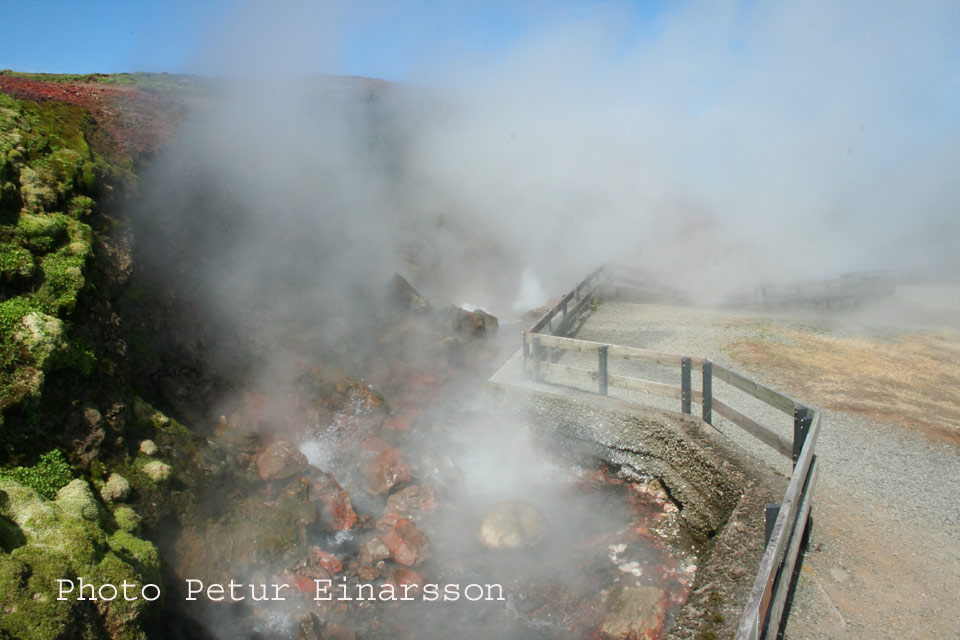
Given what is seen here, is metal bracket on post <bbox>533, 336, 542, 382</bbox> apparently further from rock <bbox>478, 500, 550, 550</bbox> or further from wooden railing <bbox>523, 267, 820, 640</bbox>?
rock <bbox>478, 500, 550, 550</bbox>

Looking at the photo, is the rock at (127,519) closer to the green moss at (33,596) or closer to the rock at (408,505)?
the green moss at (33,596)

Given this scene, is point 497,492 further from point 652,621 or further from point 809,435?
point 809,435

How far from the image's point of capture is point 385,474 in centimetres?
743

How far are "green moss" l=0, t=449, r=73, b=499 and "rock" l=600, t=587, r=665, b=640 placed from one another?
16.4 feet

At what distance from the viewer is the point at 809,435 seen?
15.5 feet

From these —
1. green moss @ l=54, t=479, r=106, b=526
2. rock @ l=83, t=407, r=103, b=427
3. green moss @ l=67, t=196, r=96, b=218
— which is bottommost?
green moss @ l=54, t=479, r=106, b=526

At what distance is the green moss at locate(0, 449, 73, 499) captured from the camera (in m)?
4.61

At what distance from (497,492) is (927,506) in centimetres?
460

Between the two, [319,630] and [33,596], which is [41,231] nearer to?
[33,596]

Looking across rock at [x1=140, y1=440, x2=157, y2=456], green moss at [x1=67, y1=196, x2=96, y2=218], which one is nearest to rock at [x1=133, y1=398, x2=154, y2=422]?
rock at [x1=140, y1=440, x2=157, y2=456]

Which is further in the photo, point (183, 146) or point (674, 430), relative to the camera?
point (183, 146)

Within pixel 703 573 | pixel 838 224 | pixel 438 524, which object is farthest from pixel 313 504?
pixel 838 224

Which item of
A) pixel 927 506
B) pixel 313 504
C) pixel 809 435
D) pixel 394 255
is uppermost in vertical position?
pixel 394 255

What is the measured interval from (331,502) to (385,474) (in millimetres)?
774
